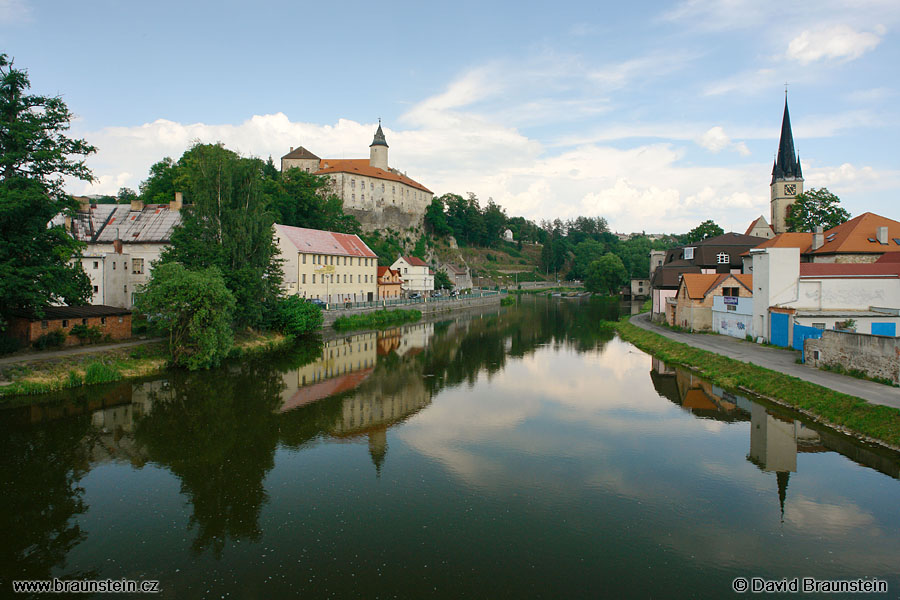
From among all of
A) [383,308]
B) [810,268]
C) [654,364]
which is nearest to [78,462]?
[654,364]

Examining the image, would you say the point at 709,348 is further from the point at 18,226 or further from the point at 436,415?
the point at 18,226

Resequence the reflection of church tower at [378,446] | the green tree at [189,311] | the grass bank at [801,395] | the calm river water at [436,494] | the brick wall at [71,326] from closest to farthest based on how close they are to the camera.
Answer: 1. the calm river water at [436,494]
2. the reflection of church tower at [378,446]
3. the grass bank at [801,395]
4. the brick wall at [71,326]
5. the green tree at [189,311]

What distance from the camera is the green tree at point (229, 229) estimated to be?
Result: 1080 inches

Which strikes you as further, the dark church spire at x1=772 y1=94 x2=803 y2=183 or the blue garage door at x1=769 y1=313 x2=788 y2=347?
the dark church spire at x1=772 y1=94 x2=803 y2=183

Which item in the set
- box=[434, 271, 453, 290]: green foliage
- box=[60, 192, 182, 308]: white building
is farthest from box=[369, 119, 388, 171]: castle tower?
box=[60, 192, 182, 308]: white building

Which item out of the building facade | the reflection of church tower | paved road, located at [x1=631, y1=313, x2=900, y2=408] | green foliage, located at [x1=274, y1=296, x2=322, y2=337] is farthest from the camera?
the building facade

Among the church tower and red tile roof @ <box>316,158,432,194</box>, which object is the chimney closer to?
the church tower

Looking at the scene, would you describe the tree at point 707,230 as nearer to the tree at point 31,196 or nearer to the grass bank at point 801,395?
the grass bank at point 801,395

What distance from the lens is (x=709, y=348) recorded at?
86.0 ft

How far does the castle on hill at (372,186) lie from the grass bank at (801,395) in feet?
210

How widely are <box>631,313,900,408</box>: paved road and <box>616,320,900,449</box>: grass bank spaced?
424 mm

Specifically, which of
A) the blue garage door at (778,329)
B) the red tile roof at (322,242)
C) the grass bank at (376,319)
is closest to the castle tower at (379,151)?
the red tile roof at (322,242)

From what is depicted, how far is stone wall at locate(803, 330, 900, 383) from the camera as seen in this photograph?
16047mm

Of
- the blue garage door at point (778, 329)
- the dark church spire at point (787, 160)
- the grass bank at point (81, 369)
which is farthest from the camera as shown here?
the dark church spire at point (787, 160)
